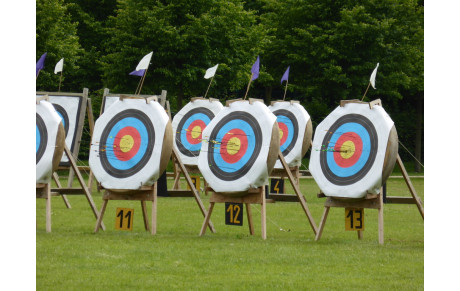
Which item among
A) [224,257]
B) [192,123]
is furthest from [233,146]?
[192,123]

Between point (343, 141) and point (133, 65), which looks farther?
point (133, 65)

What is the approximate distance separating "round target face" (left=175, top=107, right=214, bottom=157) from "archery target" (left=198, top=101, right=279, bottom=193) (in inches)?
226

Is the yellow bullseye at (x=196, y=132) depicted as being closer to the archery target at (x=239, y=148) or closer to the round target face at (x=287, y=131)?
the round target face at (x=287, y=131)

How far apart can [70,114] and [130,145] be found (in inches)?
165

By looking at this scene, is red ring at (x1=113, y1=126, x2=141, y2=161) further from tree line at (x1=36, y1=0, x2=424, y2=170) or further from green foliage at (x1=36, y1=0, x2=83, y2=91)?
tree line at (x1=36, y1=0, x2=424, y2=170)

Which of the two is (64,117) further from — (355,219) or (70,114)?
(355,219)

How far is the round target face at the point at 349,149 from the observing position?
9156 mm

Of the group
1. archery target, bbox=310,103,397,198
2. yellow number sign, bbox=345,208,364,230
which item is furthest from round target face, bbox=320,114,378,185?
yellow number sign, bbox=345,208,364,230

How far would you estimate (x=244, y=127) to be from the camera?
9.86 m

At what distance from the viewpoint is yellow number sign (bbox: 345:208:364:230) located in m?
8.85

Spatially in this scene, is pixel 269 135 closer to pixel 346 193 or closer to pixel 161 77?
pixel 346 193

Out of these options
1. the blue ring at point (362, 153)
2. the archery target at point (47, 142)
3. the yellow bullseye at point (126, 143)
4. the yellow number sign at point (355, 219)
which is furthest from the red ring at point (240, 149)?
the archery target at point (47, 142)
